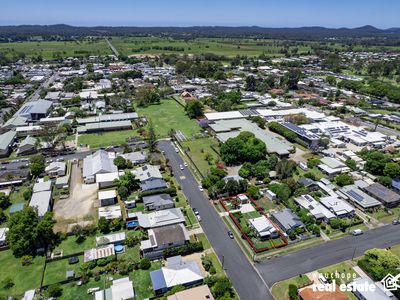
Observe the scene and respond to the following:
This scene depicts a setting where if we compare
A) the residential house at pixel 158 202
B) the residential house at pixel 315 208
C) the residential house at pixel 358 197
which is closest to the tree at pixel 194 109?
the residential house at pixel 158 202

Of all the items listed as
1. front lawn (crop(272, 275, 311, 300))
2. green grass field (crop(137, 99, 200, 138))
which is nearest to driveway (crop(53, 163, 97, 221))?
green grass field (crop(137, 99, 200, 138))

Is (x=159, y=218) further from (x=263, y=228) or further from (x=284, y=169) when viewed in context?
(x=284, y=169)

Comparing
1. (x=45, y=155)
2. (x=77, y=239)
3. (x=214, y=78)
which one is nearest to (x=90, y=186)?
(x=77, y=239)

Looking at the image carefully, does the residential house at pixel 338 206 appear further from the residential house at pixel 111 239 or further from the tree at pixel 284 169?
the residential house at pixel 111 239

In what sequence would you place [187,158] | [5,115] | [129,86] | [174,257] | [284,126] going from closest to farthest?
[174,257], [187,158], [284,126], [5,115], [129,86]

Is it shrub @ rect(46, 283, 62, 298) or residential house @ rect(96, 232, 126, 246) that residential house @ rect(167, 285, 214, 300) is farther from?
shrub @ rect(46, 283, 62, 298)

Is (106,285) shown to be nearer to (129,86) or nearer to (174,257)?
(174,257)
